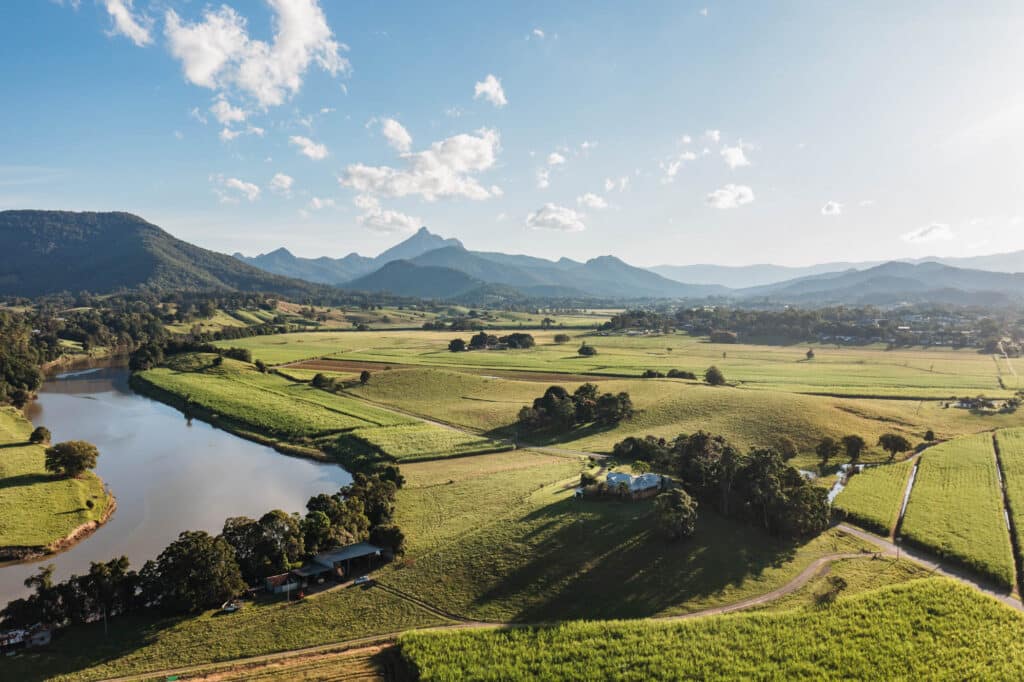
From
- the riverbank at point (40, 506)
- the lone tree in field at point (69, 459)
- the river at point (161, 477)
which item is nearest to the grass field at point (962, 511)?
the river at point (161, 477)

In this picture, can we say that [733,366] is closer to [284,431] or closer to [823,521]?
[823,521]

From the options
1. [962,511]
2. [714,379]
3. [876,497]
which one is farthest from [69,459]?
[714,379]

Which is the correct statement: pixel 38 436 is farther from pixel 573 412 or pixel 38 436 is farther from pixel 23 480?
pixel 573 412

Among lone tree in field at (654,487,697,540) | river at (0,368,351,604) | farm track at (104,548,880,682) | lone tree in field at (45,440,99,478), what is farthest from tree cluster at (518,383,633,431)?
lone tree in field at (45,440,99,478)

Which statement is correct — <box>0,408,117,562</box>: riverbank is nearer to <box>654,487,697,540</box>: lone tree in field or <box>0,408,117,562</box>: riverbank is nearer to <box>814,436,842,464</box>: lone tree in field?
<box>654,487,697,540</box>: lone tree in field

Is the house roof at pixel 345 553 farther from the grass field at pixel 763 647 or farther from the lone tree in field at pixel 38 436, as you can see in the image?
the lone tree in field at pixel 38 436
